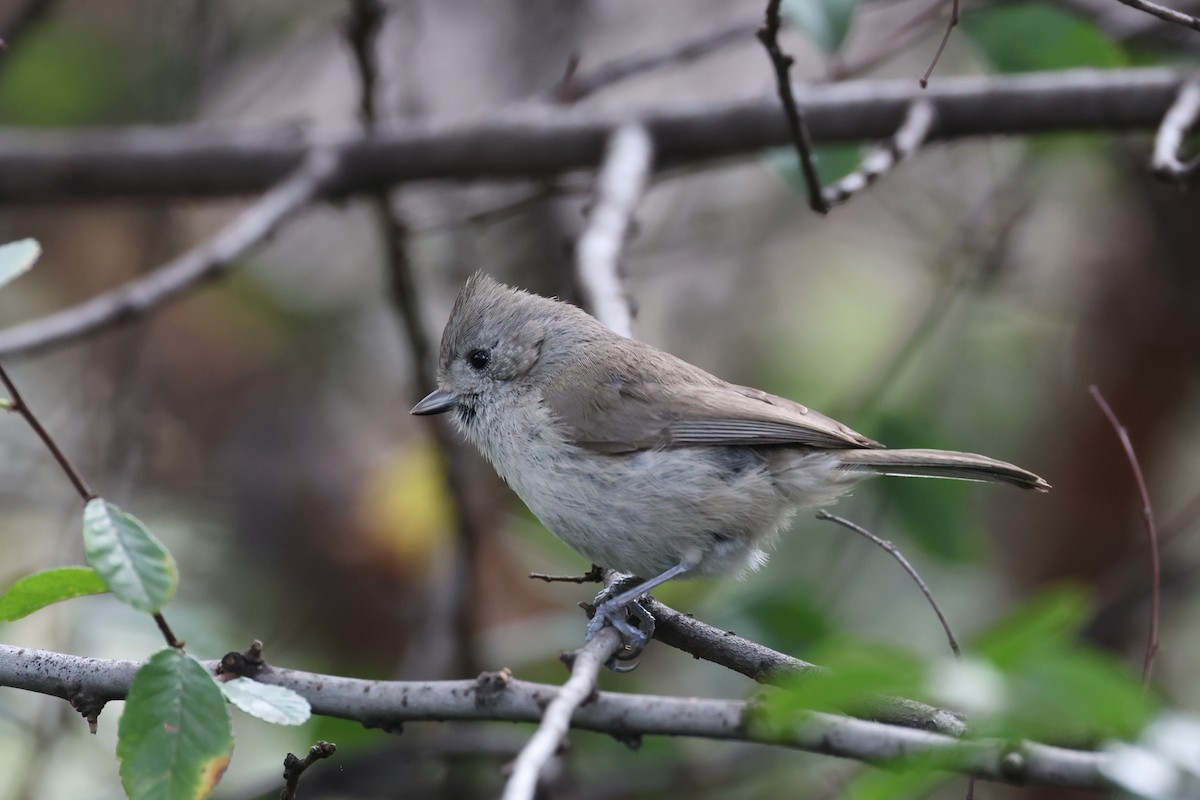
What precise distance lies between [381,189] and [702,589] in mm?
2292

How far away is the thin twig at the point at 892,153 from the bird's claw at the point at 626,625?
1.30 meters

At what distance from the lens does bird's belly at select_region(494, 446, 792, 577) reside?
3168mm

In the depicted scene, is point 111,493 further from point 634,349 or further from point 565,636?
point 634,349

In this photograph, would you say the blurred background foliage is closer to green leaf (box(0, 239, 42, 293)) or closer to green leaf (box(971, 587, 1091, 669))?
green leaf (box(0, 239, 42, 293))

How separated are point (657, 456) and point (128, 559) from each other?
1.87 m

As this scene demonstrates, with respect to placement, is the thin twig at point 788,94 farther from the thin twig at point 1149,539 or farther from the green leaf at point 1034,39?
the green leaf at point 1034,39

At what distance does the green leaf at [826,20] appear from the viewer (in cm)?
414

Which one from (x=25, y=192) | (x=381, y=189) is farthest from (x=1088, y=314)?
(x=25, y=192)

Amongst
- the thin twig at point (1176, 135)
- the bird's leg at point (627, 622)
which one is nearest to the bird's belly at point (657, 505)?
the bird's leg at point (627, 622)

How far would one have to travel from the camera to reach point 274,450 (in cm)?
752

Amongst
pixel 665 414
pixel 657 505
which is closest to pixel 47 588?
pixel 657 505

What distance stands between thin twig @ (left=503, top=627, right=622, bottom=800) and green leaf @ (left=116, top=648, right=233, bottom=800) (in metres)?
0.47

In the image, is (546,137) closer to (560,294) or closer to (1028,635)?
(560,294)

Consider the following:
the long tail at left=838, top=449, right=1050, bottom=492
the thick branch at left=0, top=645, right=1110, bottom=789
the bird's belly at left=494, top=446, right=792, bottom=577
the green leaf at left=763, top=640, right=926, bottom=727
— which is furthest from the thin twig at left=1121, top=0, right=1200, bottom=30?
the green leaf at left=763, top=640, right=926, bottom=727
